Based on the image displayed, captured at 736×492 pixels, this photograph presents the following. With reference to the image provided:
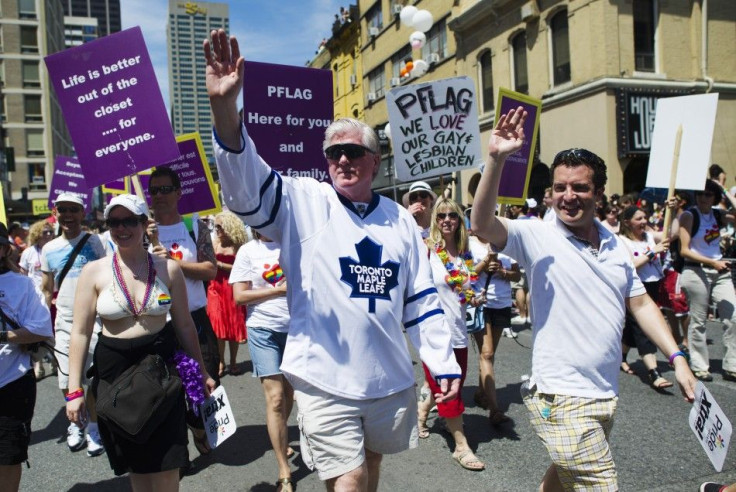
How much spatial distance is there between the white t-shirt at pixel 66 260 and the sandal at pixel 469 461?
340 centimetres

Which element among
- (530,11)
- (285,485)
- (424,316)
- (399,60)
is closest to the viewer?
(424,316)

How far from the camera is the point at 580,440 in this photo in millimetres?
2672

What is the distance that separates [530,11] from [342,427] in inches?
738

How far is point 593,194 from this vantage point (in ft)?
9.52

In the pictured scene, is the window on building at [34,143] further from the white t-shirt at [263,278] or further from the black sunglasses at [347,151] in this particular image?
the black sunglasses at [347,151]

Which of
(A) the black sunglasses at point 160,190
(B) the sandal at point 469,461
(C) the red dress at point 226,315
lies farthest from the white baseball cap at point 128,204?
(C) the red dress at point 226,315

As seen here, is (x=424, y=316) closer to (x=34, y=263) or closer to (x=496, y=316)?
(x=496, y=316)

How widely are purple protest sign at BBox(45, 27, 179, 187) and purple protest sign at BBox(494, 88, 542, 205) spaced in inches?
116

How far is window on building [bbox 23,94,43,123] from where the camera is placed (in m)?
56.1

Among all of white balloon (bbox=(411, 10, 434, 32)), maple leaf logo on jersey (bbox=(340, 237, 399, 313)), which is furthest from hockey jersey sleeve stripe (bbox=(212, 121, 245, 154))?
white balloon (bbox=(411, 10, 434, 32))

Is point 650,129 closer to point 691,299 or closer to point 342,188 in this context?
point 691,299

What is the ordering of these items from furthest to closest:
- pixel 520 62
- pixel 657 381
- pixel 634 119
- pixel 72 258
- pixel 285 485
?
pixel 520 62, pixel 634 119, pixel 657 381, pixel 72 258, pixel 285 485

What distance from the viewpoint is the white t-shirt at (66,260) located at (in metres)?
5.12

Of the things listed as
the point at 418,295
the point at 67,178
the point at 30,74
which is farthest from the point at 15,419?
the point at 30,74
